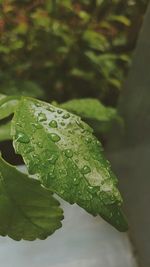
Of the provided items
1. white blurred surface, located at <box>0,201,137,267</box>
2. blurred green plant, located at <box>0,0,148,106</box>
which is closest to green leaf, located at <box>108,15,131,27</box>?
blurred green plant, located at <box>0,0,148,106</box>

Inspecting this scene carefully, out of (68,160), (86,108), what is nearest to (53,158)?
(68,160)

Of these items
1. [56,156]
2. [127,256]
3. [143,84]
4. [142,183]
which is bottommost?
[127,256]

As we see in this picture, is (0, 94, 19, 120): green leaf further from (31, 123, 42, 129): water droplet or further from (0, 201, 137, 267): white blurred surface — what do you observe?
(0, 201, 137, 267): white blurred surface

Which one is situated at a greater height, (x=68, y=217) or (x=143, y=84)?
(x=143, y=84)

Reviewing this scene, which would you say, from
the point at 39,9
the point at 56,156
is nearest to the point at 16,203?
the point at 56,156

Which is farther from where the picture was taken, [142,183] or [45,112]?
[142,183]

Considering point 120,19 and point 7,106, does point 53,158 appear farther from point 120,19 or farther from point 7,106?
point 120,19

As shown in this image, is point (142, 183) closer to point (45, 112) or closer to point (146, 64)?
point (146, 64)
